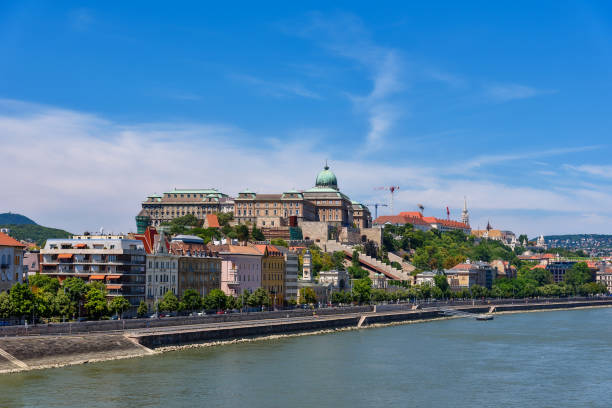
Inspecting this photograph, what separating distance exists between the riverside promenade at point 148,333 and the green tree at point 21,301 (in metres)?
3.34

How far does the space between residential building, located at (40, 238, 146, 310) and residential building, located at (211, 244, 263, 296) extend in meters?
20.2

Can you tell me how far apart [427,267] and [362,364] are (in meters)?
111

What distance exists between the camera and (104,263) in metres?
74.6

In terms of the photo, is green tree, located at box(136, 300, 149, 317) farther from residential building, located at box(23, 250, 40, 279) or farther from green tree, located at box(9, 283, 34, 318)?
residential building, located at box(23, 250, 40, 279)

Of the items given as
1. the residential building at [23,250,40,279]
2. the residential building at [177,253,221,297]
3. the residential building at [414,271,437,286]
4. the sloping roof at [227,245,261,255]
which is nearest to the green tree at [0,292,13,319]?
the residential building at [177,253,221,297]

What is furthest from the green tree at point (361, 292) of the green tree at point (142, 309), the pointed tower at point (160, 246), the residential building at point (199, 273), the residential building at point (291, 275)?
the green tree at point (142, 309)

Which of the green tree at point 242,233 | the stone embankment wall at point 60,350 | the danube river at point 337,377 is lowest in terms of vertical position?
the danube river at point 337,377

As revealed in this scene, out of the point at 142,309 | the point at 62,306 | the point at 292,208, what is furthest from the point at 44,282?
the point at 292,208

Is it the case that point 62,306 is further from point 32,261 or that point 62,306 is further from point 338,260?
point 338,260

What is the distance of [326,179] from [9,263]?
125 meters

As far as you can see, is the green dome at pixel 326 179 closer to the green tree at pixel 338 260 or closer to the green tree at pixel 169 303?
the green tree at pixel 338 260

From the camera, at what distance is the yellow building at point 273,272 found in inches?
4122

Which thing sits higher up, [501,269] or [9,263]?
[501,269]

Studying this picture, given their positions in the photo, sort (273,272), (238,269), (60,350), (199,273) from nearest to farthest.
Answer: (60,350) → (199,273) → (238,269) → (273,272)
